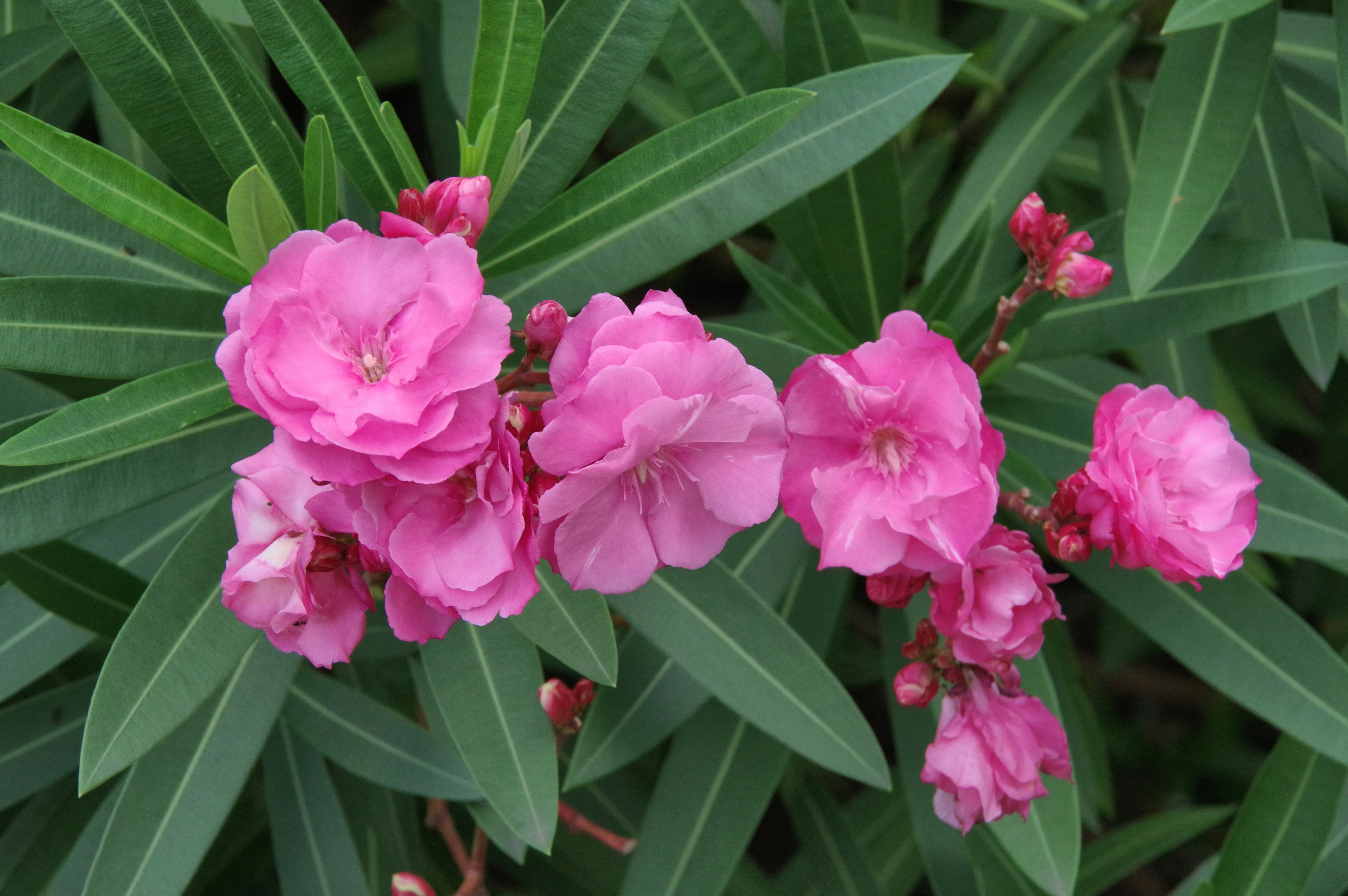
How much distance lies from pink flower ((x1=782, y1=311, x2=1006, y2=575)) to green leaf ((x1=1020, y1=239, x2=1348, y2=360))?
0.50 meters

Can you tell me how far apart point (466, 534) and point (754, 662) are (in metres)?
0.58

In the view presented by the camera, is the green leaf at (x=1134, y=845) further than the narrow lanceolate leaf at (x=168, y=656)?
Yes

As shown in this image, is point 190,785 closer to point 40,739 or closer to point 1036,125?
point 40,739

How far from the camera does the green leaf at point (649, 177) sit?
3.39 ft

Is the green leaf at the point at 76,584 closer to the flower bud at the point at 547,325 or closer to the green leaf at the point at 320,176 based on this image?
the green leaf at the point at 320,176

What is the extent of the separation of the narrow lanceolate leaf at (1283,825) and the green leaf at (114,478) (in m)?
1.50

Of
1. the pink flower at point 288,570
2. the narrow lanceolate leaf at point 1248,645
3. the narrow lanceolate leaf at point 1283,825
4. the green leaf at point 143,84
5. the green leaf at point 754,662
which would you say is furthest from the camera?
the narrow lanceolate leaf at point 1283,825

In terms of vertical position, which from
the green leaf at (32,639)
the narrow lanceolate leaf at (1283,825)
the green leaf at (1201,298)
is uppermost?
the green leaf at (1201,298)

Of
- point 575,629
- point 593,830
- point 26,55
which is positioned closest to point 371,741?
point 593,830

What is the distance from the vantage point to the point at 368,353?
2.77 feet

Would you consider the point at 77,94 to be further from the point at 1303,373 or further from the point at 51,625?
the point at 1303,373

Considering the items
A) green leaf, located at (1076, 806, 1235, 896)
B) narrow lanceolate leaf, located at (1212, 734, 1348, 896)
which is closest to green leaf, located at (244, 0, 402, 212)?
narrow lanceolate leaf, located at (1212, 734, 1348, 896)

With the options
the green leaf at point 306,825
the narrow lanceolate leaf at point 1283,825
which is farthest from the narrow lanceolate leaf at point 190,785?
the narrow lanceolate leaf at point 1283,825

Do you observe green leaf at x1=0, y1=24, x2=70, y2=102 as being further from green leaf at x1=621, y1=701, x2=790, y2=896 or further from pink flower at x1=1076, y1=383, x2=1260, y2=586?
pink flower at x1=1076, y1=383, x2=1260, y2=586
